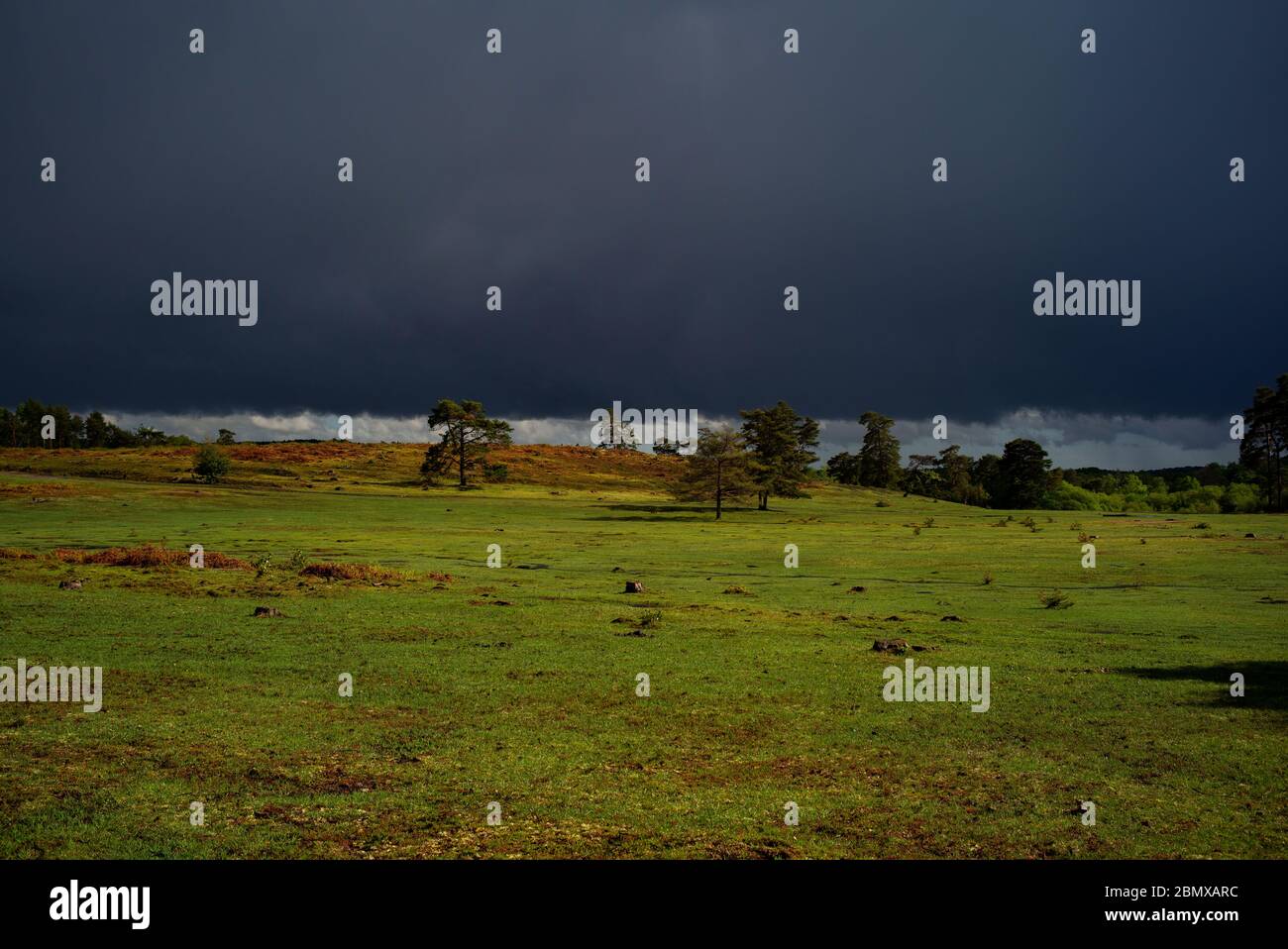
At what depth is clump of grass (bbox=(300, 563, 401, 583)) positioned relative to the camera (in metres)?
38.1

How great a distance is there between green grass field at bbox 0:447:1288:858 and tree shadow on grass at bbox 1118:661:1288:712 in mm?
125

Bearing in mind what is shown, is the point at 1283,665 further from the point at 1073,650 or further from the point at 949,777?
the point at 949,777

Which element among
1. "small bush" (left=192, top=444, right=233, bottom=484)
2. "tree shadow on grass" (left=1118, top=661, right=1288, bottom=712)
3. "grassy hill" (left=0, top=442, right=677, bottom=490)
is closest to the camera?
"tree shadow on grass" (left=1118, top=661, right=1288, bottom=712)

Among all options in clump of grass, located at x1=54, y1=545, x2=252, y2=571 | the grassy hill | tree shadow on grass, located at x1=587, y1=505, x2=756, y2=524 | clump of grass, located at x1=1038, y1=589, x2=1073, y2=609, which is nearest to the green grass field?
clump of grass, located at x1=1038, y1=589, x2=1073, y2=609

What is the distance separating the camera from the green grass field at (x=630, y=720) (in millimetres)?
11344

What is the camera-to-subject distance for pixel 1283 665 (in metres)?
22.3

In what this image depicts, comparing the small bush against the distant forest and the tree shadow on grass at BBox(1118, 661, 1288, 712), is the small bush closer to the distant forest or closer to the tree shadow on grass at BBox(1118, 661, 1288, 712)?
the distant forest

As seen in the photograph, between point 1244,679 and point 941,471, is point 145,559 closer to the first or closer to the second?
point 1244,679

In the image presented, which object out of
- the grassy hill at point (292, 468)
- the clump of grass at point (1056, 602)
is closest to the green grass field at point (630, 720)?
the clump of grass at point (1056, 602)

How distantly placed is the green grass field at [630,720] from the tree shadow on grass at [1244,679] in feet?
0.41

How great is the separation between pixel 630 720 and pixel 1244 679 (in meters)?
15.2

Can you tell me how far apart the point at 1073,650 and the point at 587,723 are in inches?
621
